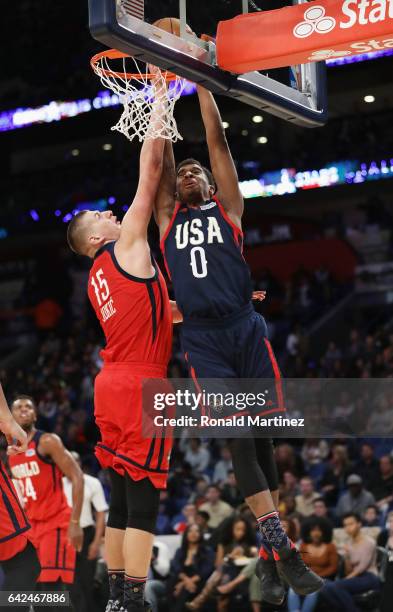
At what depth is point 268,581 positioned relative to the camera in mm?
5277

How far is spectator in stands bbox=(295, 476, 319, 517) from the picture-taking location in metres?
11.1

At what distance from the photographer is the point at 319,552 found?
9734mm

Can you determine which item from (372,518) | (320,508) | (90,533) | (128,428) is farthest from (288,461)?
(128,428)

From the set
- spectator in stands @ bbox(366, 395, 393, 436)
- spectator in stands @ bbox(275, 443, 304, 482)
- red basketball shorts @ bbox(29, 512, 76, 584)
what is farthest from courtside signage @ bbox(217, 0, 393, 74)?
spectator in stands @ bbox(366, 395, 393, 436)

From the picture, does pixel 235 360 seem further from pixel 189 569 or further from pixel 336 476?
pixel 336 476

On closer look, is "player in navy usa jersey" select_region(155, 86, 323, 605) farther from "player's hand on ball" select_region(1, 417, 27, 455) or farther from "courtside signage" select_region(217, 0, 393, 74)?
"player's hand on ball" select_region(1, 417, 27, 455)

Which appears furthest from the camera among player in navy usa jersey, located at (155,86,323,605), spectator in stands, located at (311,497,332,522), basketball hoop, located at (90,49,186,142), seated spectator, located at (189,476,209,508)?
seated spectator, located at (189,476,209,508)

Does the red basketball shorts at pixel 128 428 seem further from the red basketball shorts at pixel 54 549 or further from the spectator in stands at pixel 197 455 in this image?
the spectator in stands at pixel 197 455

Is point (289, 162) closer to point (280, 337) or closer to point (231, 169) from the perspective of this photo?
point (280, 337)

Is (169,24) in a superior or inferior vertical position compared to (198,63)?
superior

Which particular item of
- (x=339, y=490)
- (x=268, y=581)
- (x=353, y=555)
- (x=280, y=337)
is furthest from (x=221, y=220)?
(x=280, y=337)

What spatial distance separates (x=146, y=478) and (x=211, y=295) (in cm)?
102

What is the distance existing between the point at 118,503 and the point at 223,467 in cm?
812

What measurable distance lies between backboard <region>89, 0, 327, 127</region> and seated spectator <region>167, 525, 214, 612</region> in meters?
5.41
